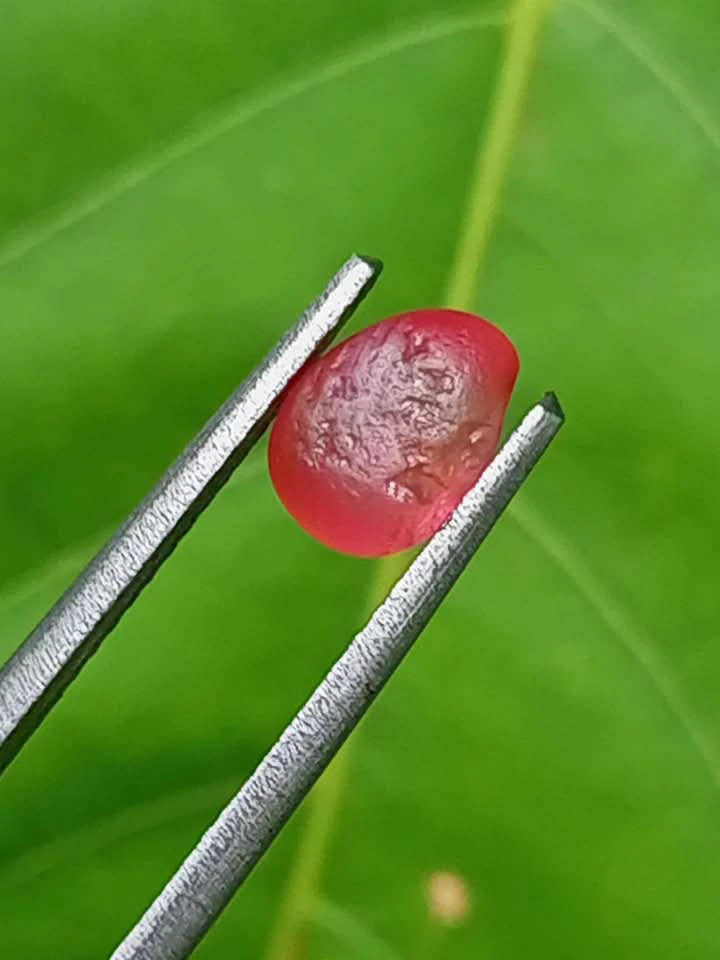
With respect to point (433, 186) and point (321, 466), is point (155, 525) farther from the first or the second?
point (433, 186)

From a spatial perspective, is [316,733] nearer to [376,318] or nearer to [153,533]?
[153,533]

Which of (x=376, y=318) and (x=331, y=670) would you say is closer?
(x=331, y=670)

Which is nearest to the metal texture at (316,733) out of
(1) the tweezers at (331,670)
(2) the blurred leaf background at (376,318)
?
(1) the tweezers at (331,670)

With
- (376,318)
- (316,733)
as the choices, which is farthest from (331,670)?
(376,318)

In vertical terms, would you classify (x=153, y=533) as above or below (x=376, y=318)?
below
